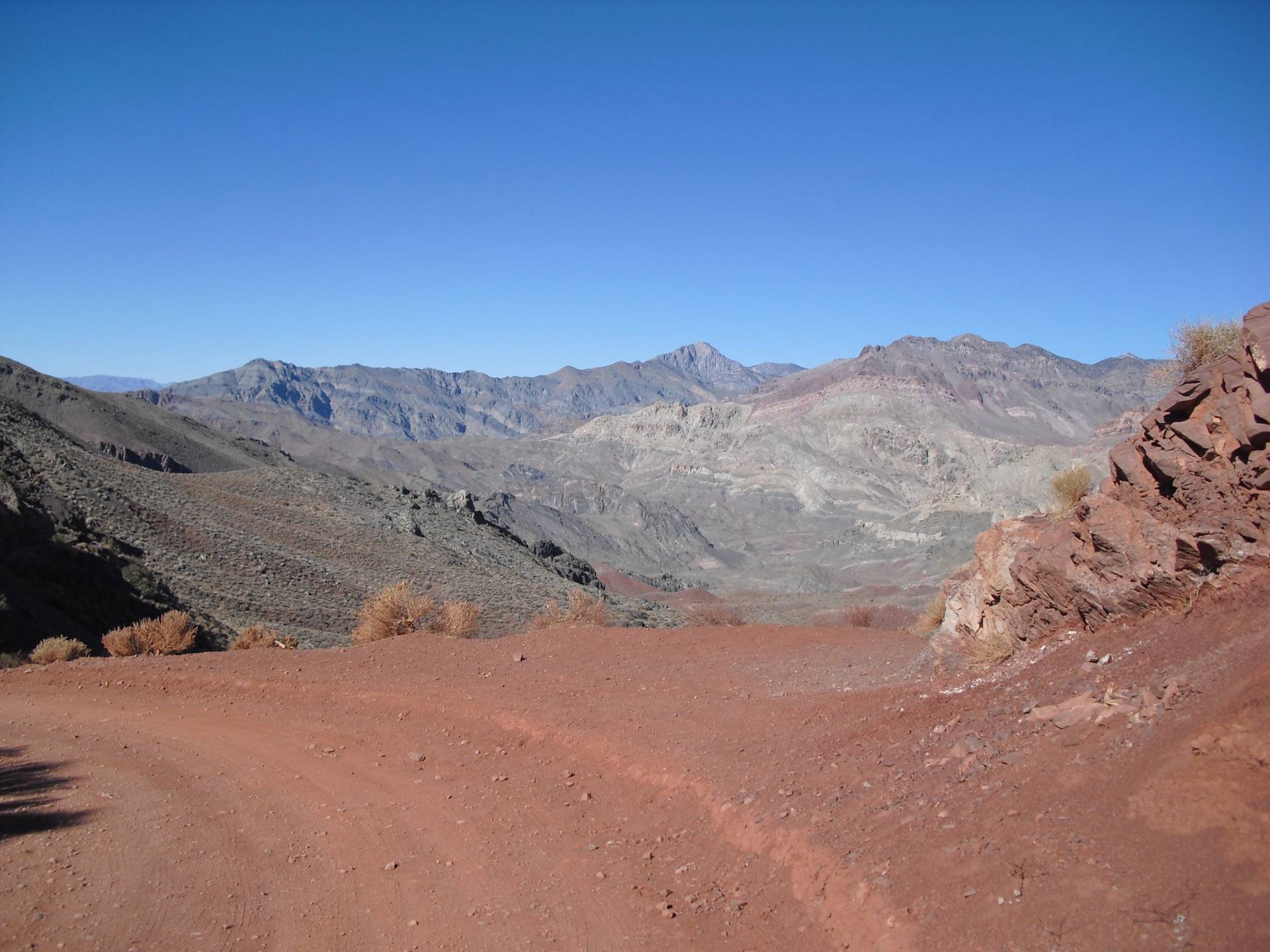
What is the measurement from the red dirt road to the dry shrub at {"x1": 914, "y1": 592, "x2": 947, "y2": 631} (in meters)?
3.18

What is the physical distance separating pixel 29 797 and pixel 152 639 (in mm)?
7900

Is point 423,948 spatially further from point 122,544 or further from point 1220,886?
point 122,544

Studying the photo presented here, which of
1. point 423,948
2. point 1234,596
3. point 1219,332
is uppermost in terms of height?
point 1219,332

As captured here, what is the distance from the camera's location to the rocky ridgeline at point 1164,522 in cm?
645

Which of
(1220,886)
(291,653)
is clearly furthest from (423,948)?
(291,653)

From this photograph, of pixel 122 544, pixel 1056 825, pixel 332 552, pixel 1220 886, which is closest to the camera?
pixel 1220 886

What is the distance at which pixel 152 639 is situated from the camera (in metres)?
14.8

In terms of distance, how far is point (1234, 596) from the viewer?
6.33 meters

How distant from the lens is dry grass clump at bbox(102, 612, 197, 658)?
14.4 metres

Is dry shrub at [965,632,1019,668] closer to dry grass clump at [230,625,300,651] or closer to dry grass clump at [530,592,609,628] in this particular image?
dry grass clump at [530,592,609,628]

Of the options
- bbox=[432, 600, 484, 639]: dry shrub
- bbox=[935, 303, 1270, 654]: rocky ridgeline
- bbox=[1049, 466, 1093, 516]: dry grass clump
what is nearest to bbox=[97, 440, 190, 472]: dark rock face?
bbox=[432, 600, 484, 639]: dry shrub

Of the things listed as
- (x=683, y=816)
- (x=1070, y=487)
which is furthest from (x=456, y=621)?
(x=1070, y=487)

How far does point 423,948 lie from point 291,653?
8.42 meters

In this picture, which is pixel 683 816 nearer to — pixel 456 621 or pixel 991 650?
pixel 991 650
